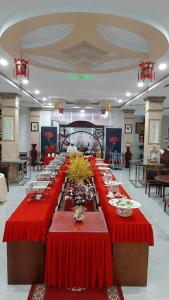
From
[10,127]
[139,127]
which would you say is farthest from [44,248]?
[139,127]

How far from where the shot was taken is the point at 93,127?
13.9 metres

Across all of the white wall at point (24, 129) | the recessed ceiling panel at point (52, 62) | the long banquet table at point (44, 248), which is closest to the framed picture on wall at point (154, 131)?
the recessed ceiling panel at point (52, 62)

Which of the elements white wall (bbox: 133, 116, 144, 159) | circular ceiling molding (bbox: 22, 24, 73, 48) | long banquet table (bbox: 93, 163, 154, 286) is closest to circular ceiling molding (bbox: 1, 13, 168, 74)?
circular ceiling molding (bbox: 22, 24, 73, 48)

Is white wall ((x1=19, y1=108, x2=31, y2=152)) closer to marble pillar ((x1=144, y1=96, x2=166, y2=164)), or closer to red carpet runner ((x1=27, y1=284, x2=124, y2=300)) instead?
marble pillar ((x1=144, y1=96, x2=166, y2=164))

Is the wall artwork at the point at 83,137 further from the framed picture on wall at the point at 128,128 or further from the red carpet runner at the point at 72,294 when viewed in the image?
the red carpet runner at the point at 72,294

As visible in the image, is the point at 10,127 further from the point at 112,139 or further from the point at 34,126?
the point at 112,139

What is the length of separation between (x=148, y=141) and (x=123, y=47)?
524 centimetres

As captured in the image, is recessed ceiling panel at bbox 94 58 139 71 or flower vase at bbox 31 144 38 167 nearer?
recessed ceiling panel at bbox 94 58 139 71

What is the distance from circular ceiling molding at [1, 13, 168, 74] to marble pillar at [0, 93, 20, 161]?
3715mm

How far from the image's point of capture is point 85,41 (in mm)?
4016

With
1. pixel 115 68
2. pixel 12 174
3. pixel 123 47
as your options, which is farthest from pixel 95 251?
pixel 12 174

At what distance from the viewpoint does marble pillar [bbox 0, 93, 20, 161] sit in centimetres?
871

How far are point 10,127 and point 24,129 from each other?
4988 mm

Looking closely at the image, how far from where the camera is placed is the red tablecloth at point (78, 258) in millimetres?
2932
